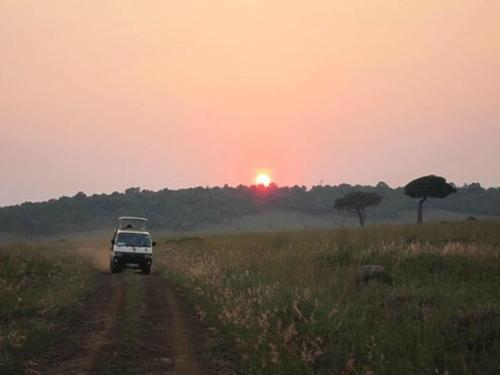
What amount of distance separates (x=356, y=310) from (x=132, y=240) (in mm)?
18025

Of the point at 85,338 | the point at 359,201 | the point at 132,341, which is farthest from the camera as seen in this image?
the point at 359,201

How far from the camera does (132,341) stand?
9.27 meters

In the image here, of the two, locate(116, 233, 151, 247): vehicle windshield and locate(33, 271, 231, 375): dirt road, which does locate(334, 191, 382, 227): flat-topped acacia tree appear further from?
locate(33, 271, 231, 375): dirt road

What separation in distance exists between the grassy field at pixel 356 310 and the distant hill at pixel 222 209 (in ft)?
314

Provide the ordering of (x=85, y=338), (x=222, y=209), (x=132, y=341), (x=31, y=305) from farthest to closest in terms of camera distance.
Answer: (x=222, y=209) < (x=31, y=305) < (x=85, y=338) < (x=132, y=341)

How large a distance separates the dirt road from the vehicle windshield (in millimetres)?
10963

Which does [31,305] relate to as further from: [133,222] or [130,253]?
[133,222]

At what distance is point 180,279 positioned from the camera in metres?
19.6

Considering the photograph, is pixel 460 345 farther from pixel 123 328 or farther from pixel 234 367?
pixel 123 328

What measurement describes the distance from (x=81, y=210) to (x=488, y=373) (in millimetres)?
135812

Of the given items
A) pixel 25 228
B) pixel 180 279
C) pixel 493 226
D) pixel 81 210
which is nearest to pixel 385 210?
pixel 81 210

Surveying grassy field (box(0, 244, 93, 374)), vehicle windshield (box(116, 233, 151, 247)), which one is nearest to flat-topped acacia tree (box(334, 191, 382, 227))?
vehicle windshield (box(116, 233, 151, 247))

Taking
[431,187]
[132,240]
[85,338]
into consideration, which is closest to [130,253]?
[132,240]

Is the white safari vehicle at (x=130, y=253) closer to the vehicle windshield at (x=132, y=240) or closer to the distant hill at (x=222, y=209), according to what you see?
the vehicle windshield at (x=132, y=240)
